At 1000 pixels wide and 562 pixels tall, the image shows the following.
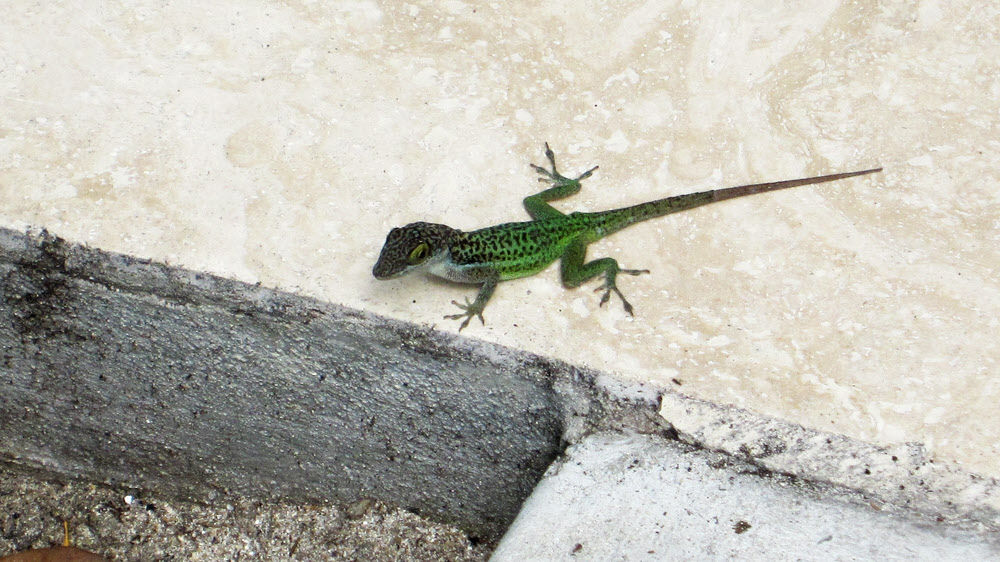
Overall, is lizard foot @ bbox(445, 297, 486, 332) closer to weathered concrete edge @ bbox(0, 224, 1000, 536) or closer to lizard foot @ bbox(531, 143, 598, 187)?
weathered concrete edge @ bbox(0, 224, 1000, 536)

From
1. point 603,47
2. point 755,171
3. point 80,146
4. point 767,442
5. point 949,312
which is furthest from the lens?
point 603,47

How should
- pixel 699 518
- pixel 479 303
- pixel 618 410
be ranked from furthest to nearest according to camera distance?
pixel 479 303
pixel 618 410
pixel 699 518

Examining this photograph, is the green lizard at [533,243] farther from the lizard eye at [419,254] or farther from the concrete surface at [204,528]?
the concrete surface at [204,528]

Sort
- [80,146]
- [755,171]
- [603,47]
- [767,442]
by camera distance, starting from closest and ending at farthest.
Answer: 1. [767,442]
2. [80,146]
3. [755,171]
4. [603,47]

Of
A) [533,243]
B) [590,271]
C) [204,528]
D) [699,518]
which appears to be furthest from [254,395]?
[699,518]

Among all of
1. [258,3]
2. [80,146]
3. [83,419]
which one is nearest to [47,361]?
[83,419]

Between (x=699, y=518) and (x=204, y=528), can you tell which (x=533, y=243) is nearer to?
(x=699, y=518)

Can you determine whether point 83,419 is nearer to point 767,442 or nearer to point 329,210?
point 329,210
